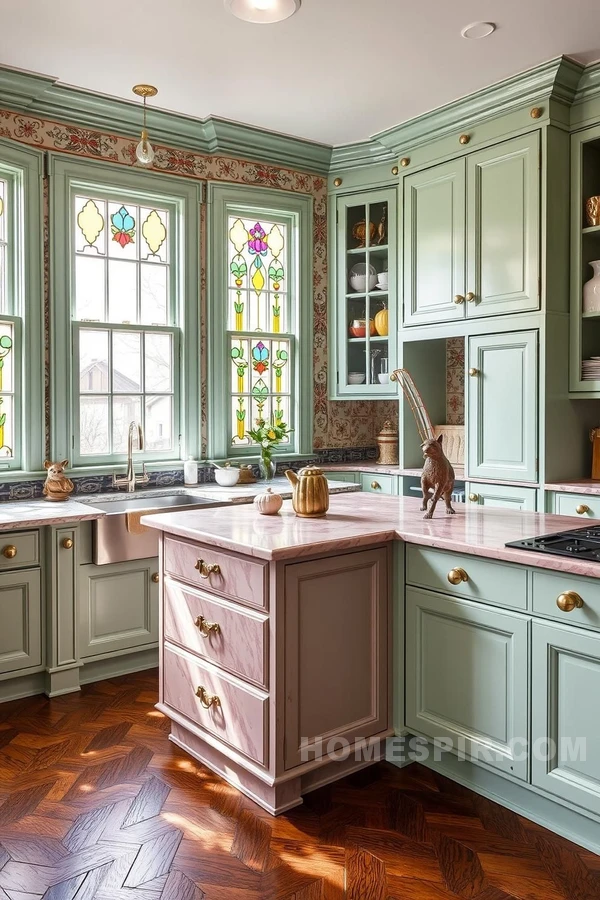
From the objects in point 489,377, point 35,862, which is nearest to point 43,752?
point 35,862

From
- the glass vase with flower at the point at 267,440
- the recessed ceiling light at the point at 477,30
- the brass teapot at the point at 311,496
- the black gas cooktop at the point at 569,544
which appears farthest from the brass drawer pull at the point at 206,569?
the recessed ceiling light at the point at 477,30

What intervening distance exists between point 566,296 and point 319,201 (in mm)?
1919

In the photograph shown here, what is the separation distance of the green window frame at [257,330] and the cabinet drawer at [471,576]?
2.27 metres

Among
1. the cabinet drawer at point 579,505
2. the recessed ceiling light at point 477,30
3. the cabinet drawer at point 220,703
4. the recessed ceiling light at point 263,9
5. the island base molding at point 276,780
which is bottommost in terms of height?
the island base molding at point 276,780

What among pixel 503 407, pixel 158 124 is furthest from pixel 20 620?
pixel 158 124

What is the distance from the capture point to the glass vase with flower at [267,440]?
451 cm

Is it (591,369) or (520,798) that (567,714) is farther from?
(591,369)

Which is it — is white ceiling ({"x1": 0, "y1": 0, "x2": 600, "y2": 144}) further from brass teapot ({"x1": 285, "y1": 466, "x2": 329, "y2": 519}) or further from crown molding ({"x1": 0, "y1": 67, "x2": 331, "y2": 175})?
brass teapot ({"x1": 285, "y1": 466, "x2": 329, "y2": 519})

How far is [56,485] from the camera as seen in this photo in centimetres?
381

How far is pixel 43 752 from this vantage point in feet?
9.23

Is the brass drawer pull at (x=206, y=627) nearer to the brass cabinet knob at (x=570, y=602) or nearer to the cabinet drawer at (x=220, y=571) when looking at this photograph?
the cabinet drawer at (x=220, y=571)

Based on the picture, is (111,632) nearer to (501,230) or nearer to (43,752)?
(43,752)

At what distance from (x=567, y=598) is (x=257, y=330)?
3151 millimetres

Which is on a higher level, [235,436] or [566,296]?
[566,296]
